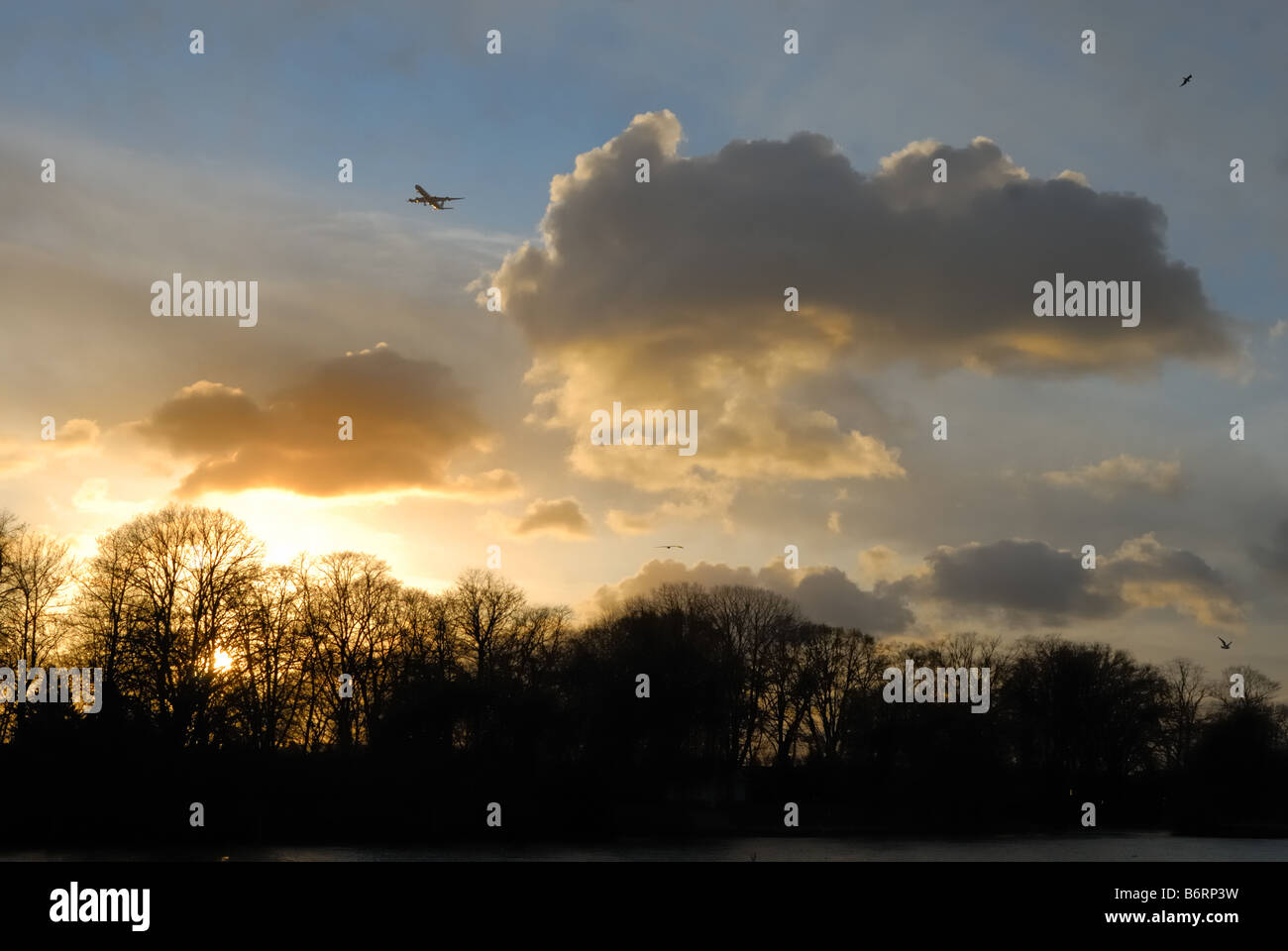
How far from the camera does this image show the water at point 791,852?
52344 millimetres

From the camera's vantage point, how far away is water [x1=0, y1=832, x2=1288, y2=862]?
172 feet

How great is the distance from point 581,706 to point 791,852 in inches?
660

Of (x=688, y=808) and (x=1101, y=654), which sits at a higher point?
(x=1101, y=654)

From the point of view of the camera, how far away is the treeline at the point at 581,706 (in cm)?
6388

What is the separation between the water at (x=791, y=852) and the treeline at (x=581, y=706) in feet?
18.3

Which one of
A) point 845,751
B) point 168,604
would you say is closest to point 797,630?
point 845,751

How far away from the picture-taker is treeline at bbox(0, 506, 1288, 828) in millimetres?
63875

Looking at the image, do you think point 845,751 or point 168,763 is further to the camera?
point 845,751

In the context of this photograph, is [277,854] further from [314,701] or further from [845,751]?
[845,751]

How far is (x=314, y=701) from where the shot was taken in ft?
246

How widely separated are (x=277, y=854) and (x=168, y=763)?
33.8ft

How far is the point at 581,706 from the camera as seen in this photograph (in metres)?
72.9

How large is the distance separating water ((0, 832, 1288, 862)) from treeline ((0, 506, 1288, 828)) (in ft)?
18.3
